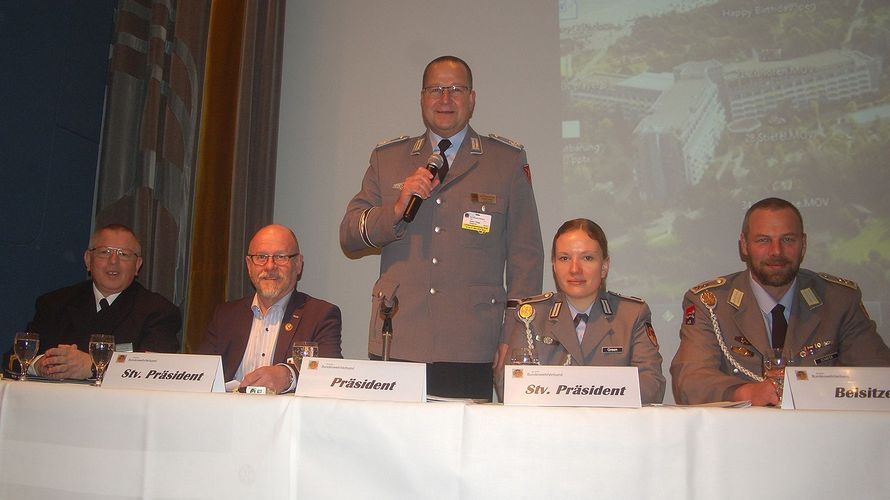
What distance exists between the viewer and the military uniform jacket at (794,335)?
8.16 ft

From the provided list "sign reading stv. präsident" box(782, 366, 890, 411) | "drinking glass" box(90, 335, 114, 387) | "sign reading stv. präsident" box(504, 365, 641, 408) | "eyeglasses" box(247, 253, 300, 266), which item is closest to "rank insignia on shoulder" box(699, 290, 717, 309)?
"sign reading stv. präsident" box(782, 366, 890, 411)

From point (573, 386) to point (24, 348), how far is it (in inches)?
62.1

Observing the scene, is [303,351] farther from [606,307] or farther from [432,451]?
[606,307]

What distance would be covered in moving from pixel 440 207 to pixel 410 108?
4.75ft

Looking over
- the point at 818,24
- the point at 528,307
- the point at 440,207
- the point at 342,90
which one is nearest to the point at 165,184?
the point at 342,90

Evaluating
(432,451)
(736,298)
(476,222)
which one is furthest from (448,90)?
(432,451)

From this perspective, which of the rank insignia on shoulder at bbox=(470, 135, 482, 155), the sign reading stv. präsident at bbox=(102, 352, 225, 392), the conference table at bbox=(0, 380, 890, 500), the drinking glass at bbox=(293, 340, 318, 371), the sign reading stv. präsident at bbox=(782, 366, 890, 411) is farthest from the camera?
the rank insignia on shoulder at bbox=(470, 135, 482, 155)

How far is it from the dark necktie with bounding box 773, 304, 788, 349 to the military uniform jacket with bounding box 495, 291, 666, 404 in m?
0.46

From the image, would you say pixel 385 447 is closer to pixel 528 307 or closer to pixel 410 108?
pixel 528 307

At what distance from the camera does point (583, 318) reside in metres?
2.56

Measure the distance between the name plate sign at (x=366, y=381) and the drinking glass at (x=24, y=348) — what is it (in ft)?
3.05

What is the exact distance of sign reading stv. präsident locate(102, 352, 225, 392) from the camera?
1.86 m

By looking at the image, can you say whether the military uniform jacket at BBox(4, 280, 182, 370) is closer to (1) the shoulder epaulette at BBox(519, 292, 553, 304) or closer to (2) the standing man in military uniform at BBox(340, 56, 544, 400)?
(2) the standing man in military uniform at BBox(340, 56, 544, 400)

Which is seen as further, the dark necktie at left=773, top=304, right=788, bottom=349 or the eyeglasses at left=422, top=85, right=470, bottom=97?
the eyeglasses at left=422, top=85, right=470, bottom=97
